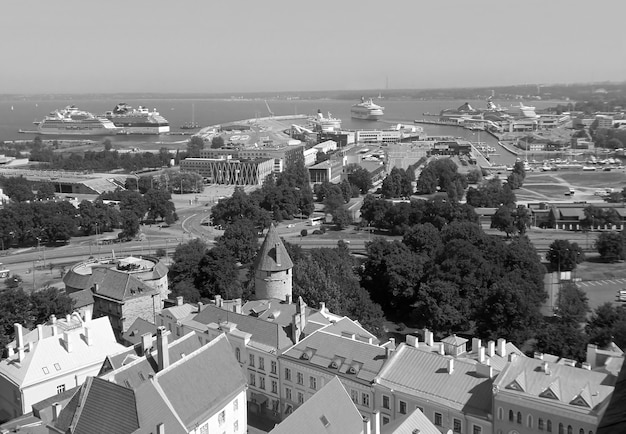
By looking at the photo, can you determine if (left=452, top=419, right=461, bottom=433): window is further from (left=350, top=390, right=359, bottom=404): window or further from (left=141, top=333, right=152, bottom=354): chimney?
(left=141, top=333, right=152, bottom=354): chimney

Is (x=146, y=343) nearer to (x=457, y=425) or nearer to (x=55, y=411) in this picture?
(x=55, y=411)

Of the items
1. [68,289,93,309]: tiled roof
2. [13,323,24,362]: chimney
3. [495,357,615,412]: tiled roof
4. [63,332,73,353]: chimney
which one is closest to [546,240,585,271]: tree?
[495,357,615,412]: tiled roof

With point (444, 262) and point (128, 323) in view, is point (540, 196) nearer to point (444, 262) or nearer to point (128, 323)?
point (444, 262)

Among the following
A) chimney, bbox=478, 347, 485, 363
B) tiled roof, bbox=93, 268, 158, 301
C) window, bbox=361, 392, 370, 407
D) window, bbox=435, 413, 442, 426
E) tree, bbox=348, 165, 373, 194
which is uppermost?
chimney, bbox=478, 347, 485, 363

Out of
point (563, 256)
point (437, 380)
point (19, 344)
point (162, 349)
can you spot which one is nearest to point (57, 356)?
point (19, 344)

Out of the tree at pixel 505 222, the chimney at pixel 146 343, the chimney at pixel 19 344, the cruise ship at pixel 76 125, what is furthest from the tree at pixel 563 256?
the cruise ship at pixel 76 125

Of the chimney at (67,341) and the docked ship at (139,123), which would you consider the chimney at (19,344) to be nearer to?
the chimney at (67,341)
